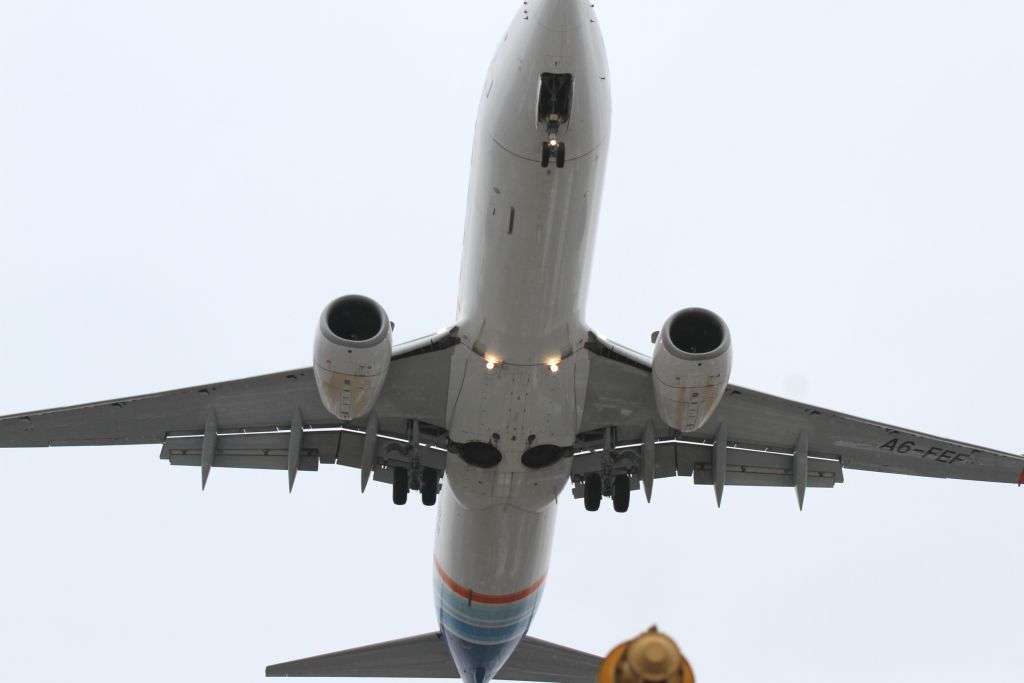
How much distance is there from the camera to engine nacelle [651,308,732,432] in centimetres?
1831

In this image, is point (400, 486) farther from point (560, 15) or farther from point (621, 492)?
point (560, 15)

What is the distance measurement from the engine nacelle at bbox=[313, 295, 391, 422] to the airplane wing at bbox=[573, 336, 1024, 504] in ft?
13.4

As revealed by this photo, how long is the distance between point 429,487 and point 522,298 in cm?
553

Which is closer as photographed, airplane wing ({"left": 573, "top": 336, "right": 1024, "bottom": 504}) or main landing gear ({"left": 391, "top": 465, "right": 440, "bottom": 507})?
airplane wing ({"left": 573, "top": 336, "right": 1024, "bottom": 504})

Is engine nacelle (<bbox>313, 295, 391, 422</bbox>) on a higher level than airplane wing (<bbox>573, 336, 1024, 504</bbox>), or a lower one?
lower

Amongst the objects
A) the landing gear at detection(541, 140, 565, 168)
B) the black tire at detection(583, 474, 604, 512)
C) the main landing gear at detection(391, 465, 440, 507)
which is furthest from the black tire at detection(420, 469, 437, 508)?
the landing gear at detection(541, 140, 565, 168)

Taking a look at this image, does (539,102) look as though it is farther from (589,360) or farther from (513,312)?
(589,360)

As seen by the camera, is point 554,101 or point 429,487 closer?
point 554,101

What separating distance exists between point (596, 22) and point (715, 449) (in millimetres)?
8911

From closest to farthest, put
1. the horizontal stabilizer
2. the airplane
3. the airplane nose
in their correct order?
the airplane nose → the airplane → the horizontal stabilizer

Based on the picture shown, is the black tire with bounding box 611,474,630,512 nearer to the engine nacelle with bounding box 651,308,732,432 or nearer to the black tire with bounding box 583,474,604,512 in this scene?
the black tire with bounding box 583,474,604,512

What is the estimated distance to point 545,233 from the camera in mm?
17766

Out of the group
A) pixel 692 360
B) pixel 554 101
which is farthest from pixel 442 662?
pixel 554 101

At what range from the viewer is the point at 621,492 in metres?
22.6
